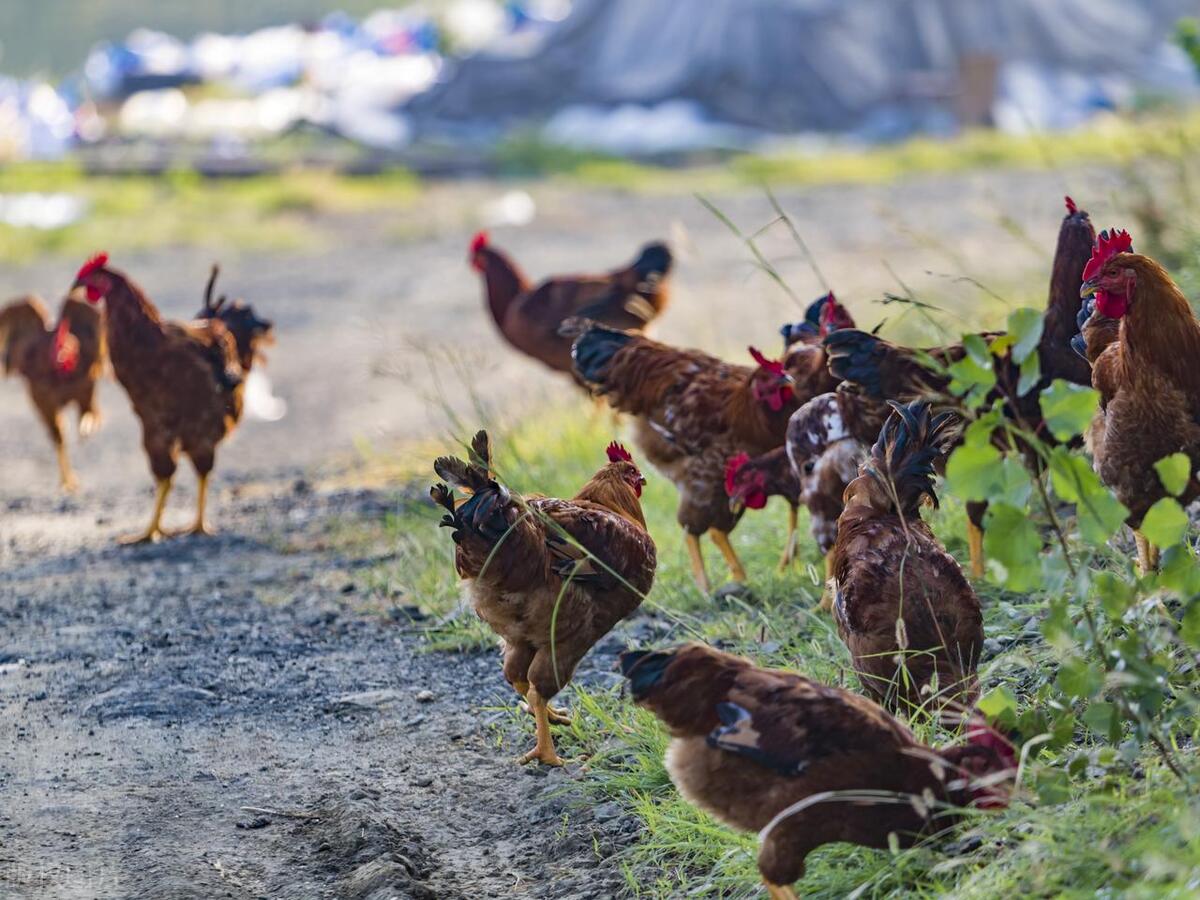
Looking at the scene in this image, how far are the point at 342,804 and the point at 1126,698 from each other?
6.95 feet

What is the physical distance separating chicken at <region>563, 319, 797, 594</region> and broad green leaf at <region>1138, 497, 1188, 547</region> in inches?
100

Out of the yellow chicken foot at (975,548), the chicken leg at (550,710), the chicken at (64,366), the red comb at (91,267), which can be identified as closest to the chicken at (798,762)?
the chicken leg at (550,710)

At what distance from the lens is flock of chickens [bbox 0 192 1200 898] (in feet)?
11.0

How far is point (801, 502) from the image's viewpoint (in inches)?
214

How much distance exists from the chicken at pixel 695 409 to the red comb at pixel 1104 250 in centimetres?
138

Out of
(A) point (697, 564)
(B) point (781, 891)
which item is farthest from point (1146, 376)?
(A) point (697, 564)

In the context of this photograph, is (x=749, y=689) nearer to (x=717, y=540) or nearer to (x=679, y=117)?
(x=717, y=540)

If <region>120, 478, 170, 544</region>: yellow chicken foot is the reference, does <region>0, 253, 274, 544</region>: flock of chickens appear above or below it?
above

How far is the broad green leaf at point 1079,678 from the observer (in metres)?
3.21

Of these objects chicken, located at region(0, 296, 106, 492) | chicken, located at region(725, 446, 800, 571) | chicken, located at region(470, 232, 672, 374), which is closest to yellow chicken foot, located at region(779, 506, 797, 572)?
chicken, located at region(725, 446, 800, 571)

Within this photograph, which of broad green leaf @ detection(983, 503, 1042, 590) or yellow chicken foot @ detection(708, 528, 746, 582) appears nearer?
broad green leaf @ detection(983, 503, 1042, 590)

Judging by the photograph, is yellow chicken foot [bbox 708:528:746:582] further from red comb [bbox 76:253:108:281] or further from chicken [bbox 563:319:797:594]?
red comb [bbox 76:253:108:281]

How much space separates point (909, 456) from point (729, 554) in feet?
5.23

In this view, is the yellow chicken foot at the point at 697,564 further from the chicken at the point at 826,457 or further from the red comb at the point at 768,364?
the red comb at the point at 768,364
